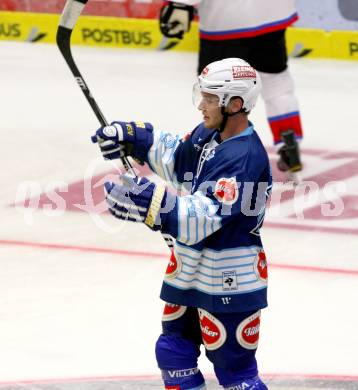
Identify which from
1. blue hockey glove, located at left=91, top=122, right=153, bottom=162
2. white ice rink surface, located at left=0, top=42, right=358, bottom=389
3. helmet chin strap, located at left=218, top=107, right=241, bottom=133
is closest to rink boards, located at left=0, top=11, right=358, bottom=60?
white ice rink surface, located at left=0, top=42, right=358, bottom=389

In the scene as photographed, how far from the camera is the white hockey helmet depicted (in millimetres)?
4297

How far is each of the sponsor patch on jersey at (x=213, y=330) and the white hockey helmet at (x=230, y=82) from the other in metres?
0.75

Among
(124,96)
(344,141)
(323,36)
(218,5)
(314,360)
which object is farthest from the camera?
(323,36)

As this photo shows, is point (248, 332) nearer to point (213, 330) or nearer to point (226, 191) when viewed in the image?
point (213, 330)

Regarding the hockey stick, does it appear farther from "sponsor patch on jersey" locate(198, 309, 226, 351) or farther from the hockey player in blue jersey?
"sponsor patch on jersey" locate(198, 309, 226, 351)

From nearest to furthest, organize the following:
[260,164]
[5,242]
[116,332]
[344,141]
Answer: [260,164], [116,332], [5,242], [344,141]

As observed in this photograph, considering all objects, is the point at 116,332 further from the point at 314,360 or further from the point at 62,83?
the point at 62,83

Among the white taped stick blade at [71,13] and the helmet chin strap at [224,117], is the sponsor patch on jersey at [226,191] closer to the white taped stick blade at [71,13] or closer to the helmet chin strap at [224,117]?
the helmet chin strap at [224,117]

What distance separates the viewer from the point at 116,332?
593 centimetres

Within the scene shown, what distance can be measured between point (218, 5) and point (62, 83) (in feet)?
11.0

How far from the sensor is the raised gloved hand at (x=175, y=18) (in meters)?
8.43

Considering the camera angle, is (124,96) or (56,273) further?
(124,96)

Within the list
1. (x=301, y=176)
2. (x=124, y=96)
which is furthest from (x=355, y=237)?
(x=124, y=96)

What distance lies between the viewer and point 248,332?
174 inches
